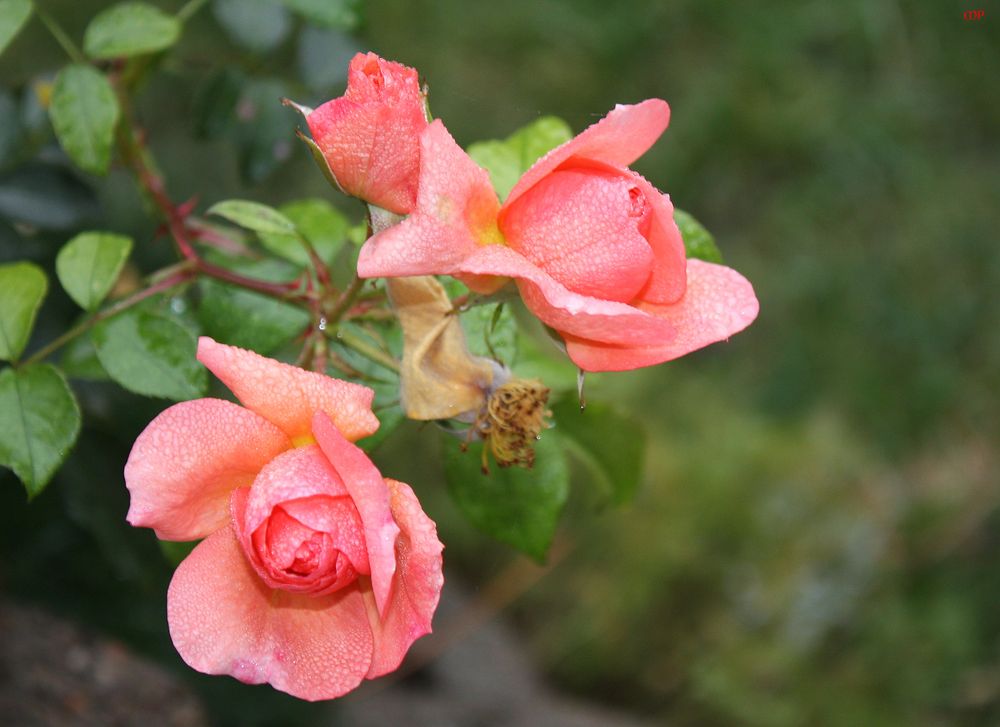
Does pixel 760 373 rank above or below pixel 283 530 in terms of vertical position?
below

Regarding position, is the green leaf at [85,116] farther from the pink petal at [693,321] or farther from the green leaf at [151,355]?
the pink petal at [693,321]

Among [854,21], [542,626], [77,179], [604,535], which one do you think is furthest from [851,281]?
[77,179]

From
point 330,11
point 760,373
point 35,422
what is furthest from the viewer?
point 760,373

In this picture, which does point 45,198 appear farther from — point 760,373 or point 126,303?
point 760,373

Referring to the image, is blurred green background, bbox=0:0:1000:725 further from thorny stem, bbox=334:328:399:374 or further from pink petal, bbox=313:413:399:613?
pink petal, bbox=313:413:399:613

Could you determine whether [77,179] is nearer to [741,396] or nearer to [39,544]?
[39,544]

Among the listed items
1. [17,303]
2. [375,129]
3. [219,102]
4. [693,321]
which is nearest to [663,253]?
[693,321]

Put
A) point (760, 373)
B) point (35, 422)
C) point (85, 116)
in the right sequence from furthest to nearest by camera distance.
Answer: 1. point (760, 373)
2. point (85, 116)
3. point (35, 422)
